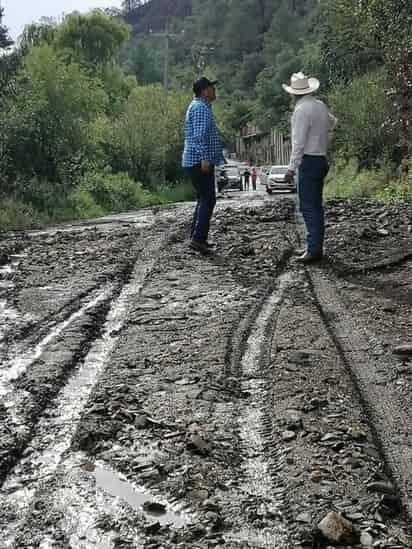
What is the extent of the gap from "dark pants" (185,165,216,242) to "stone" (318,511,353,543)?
5.88m

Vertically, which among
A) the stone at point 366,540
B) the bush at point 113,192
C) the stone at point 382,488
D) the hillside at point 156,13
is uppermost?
the hillside at point 156,13

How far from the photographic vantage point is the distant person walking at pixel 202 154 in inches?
328

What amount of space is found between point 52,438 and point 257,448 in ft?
2.94

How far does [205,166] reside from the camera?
27.2ft

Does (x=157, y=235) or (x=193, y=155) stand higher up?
(x=193, y=155)

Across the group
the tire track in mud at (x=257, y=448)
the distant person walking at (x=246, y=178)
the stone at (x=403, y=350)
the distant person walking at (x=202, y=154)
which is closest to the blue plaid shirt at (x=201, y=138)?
the distant person walking at (x=202, y=154)

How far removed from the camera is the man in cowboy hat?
7.73 metres

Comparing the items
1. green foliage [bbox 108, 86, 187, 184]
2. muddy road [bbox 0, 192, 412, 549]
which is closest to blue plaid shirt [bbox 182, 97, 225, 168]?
muddy road [bbox 0, 192, 412, 549]

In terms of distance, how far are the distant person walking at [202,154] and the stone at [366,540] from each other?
5.83 metres

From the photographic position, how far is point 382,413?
142 inches

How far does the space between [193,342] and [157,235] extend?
514 cm

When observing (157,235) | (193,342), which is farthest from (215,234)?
(193,342)

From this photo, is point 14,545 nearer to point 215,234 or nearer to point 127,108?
point 215,234

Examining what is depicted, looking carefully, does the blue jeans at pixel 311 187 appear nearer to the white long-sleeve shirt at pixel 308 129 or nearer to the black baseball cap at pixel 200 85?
the white long-sleeve shirt at pixel 308 129
